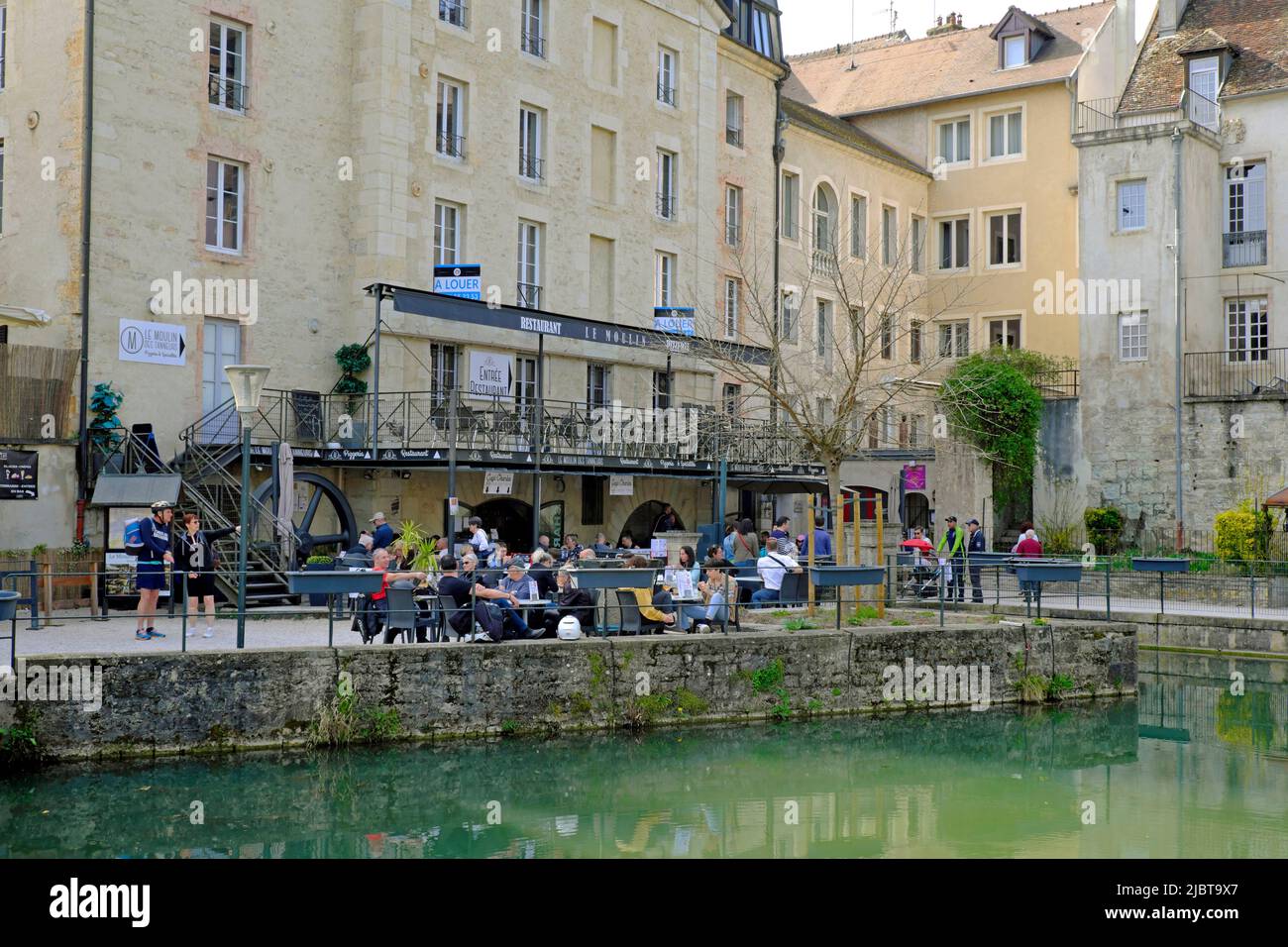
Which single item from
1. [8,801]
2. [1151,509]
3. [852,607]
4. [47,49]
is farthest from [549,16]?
[8,801]

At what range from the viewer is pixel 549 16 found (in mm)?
28516

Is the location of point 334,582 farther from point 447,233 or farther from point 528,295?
point 528,295

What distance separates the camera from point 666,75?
32.1 metres

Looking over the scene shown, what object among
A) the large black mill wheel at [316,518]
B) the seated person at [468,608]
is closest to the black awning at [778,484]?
the large black mill wheel at [316,518]

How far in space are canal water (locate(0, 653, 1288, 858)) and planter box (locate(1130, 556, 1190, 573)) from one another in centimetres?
743

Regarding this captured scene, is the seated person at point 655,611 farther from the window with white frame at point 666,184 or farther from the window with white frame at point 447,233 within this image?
the window with white frame at point 666,184

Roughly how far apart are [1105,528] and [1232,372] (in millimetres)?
4835

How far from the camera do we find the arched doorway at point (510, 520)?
1065 inches

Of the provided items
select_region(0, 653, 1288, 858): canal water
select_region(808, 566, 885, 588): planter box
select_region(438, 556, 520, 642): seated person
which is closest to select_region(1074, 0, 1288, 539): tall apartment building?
select_region(0, 653, 1288, 858): canal water

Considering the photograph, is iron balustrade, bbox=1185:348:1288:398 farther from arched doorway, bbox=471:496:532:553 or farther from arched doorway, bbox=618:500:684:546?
arched doorway, bbox=471:496:532:553

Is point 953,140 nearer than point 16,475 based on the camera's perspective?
No

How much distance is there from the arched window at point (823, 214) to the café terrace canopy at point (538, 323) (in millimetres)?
10218

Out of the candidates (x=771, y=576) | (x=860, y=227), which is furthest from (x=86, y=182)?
(x=860, y=227)
